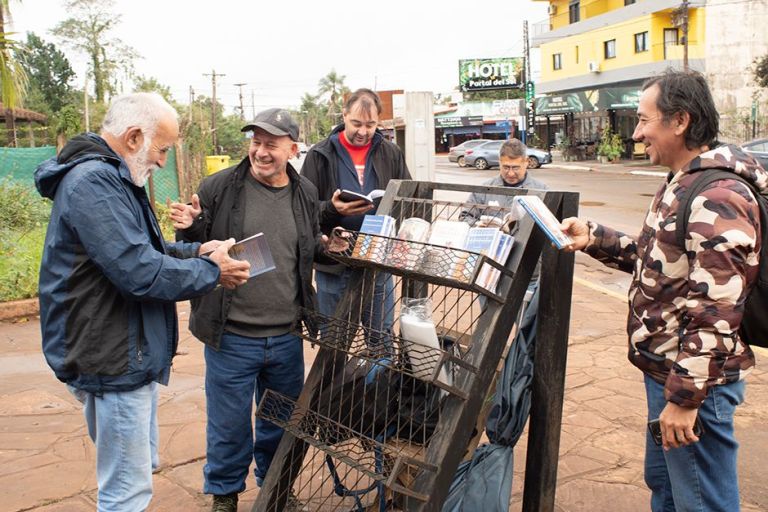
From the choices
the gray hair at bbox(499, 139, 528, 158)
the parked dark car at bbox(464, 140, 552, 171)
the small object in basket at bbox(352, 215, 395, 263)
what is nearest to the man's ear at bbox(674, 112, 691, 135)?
the small object in basket at bbox(352, 215, 395, 263)

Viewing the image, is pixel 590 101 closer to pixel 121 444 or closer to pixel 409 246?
pixel 409 246

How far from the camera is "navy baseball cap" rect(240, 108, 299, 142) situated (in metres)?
3.12

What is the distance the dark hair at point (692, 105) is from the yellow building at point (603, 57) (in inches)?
1258

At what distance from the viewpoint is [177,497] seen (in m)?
3.61

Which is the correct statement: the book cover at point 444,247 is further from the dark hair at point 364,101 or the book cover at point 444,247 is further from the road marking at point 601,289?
the road marking at point 601,289

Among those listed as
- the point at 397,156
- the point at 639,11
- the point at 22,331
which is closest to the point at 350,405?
the point at 397,156

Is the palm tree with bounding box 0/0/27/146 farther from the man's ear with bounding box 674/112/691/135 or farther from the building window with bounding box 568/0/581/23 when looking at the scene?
the building window with bounding box 568/0/581/23

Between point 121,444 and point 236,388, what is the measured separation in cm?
72

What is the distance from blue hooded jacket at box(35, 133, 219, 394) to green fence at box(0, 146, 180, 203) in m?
9.81

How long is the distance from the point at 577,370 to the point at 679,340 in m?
3.13

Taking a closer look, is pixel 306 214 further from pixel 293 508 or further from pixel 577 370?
pixel 577 370

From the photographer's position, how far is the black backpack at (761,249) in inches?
89.1

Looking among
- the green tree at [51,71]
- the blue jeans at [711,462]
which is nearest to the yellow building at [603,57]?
the blue jeans at [711,462]

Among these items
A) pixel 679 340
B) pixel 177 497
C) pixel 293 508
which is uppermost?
pixel 679 340
